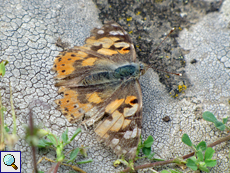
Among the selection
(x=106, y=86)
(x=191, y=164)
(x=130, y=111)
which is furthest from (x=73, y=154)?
(x=191, y=164)

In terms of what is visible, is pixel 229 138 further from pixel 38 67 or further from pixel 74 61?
pixel 38 67

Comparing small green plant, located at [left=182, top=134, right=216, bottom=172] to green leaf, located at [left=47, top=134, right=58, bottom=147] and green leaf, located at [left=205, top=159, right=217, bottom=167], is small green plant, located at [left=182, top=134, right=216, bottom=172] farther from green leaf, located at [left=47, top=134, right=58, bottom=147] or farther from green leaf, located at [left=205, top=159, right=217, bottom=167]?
green leaf, located at [left=47, top=134, right=58, bottom=147]

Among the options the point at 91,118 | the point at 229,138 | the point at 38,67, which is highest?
the point at 38,67

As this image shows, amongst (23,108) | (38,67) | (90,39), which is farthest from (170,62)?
(23,108)

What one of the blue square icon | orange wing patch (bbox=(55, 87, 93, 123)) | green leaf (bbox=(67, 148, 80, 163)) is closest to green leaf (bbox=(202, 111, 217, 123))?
orange wing patch (bbox=(55, 87, 93, 123))

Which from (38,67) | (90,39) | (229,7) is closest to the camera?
(38,67)
